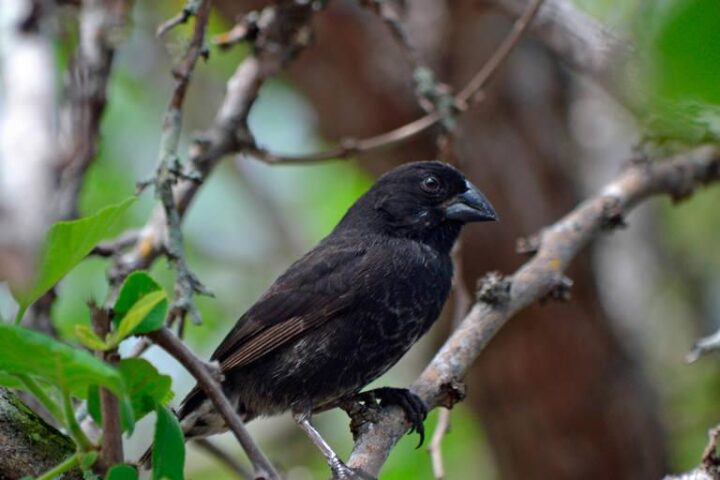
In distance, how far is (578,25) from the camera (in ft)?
15.6

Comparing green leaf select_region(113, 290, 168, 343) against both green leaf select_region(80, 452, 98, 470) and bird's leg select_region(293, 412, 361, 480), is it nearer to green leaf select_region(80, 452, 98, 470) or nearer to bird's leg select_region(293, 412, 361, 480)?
green leaf select_region(80, 452, 98, 470)

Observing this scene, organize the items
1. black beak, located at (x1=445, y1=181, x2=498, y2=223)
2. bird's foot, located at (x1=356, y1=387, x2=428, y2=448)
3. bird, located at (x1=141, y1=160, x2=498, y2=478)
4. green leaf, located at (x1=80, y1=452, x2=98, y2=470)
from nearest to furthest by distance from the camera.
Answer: green leaf, located at (x1=80, y1=452, x2=98, y2=470) < bird's foot, located at (x1=356, y1=387, x2=428, y2=448) < bird, located at (x1=141, y1=160, x2=498, y2=478) < black beak, located at (x1=445, y1=181, x2=498, y2=223)

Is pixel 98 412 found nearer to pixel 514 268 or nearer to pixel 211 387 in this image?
pixel 211 387

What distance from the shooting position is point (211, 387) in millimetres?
1902

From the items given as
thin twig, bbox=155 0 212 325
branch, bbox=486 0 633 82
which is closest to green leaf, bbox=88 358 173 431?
thin twig, bbox=155 0 212 325

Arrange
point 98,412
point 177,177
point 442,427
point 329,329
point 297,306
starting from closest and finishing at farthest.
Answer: point 98,412
point 177,177
point 442,427
point 329,329
point 297,306

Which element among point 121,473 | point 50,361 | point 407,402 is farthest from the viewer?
point 407,402

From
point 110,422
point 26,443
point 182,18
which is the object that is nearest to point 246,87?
point 182,18

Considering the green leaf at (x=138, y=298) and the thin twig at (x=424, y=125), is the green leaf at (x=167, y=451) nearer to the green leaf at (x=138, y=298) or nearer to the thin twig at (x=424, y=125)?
the green leaf at (x=138, y=298)

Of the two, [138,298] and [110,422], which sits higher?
[138,298]

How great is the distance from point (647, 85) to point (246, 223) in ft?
25.5

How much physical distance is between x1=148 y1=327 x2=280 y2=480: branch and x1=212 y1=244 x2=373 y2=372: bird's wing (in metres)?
1.85

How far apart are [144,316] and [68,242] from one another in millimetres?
230

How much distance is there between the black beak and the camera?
4.21 m
